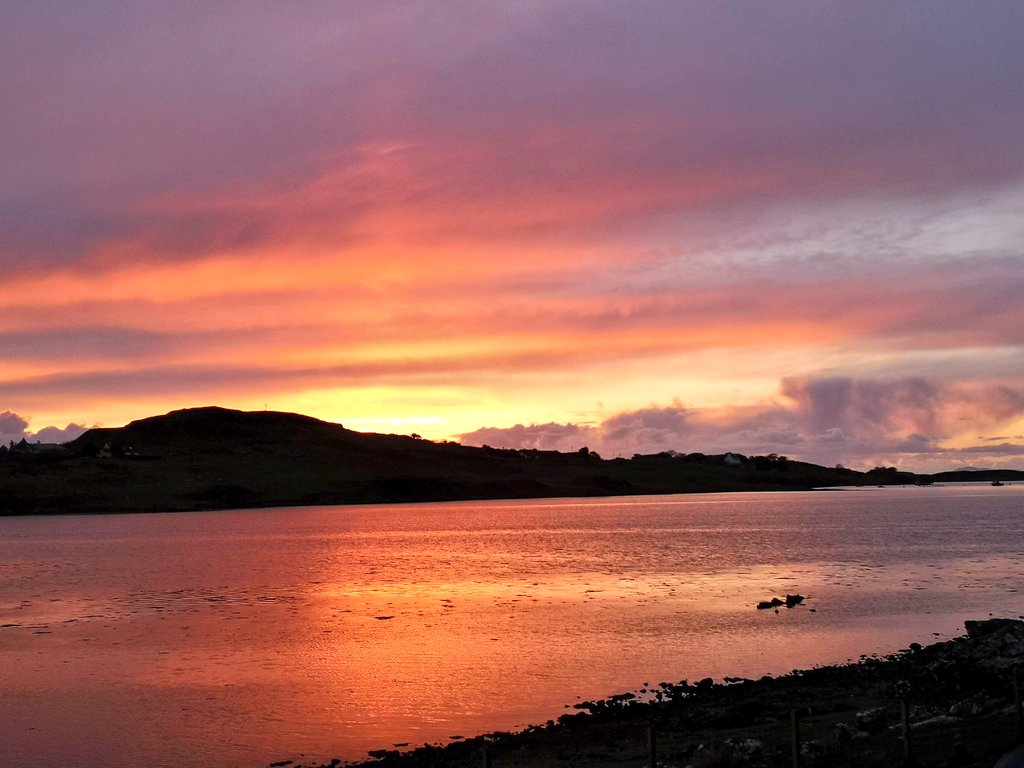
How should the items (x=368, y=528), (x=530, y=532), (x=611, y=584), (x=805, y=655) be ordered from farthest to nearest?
(x=368, y=528), (x=530, y=532), (x=611, y=584), (x=805, y=655)

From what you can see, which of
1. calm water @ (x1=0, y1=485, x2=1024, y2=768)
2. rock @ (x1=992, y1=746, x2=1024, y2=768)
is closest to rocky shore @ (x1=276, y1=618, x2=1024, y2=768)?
calm water @ (x1=0, y1=485, x2=1024, y2=768)

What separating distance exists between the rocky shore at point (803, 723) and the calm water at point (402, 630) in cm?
282

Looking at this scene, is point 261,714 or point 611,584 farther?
point 611,584

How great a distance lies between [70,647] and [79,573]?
155ft

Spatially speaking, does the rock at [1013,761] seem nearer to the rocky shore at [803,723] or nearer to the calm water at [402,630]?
the rocky shore at [803,723]

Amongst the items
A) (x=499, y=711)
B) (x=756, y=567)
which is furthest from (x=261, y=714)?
(x=756, y=567)

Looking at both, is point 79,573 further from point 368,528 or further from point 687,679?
point 368,528

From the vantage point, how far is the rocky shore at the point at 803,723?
2297 centimetres

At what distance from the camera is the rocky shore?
2297cm

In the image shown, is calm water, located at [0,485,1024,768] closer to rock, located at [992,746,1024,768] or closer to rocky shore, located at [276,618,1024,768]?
rocky shore, located at [276,618,1024,768]

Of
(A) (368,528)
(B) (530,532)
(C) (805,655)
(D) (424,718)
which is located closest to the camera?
(D) (424,718)

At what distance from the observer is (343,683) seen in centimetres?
4147

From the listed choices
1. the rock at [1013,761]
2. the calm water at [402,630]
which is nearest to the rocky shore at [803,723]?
the calm water at [402,630]

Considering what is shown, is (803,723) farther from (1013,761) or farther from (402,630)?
(402,630)
